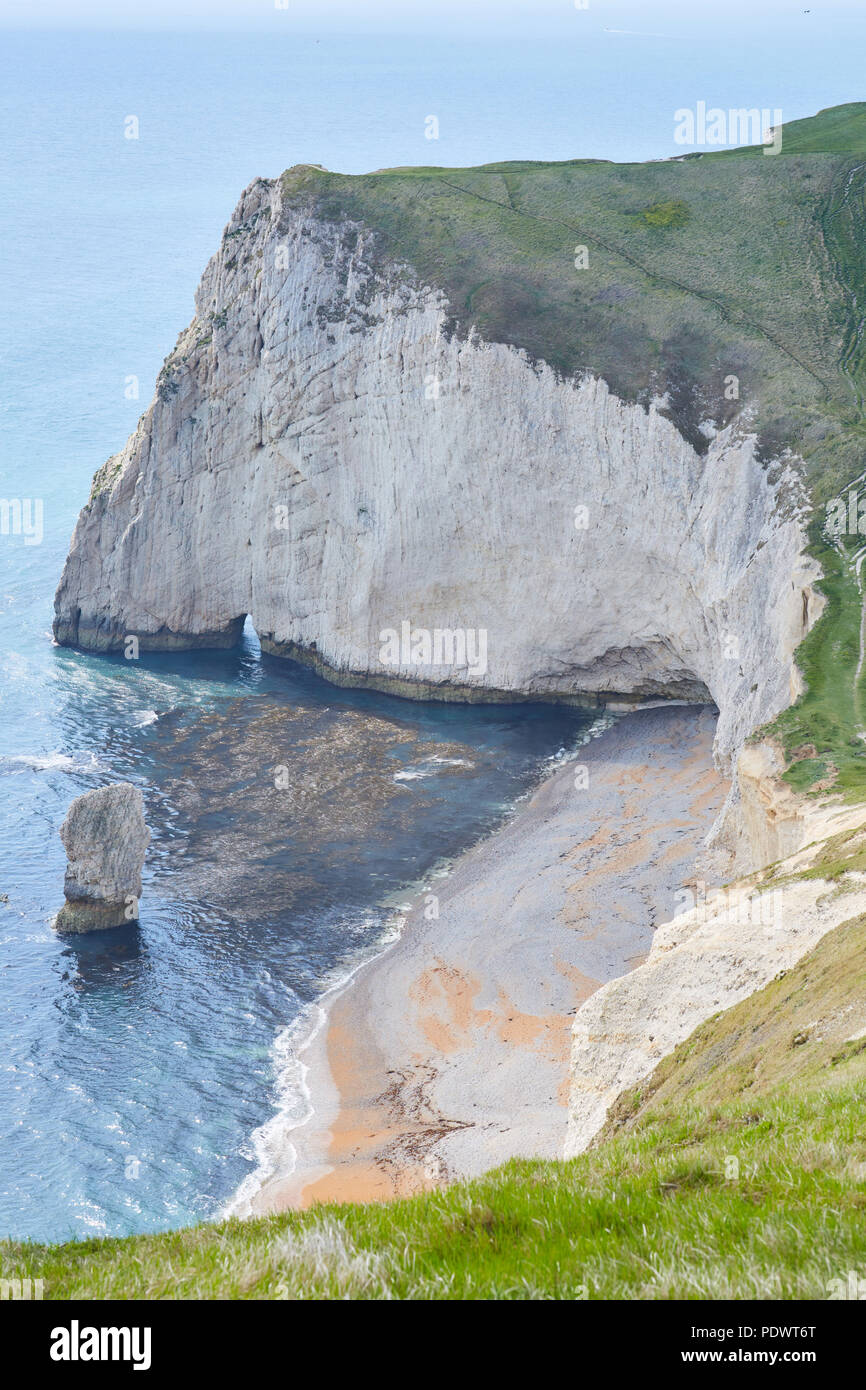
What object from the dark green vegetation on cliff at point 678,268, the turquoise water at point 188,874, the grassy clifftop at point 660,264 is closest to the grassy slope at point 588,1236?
the turquoise water at point 188,874

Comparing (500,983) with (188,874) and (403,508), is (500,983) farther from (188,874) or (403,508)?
(403,508)

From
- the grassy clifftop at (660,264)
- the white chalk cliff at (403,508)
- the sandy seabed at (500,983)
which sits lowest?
the sandy seabed at (500,983)

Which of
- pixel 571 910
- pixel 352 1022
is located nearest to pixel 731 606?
pixel 571 910

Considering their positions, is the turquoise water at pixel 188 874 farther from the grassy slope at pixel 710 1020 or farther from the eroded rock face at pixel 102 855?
the grassy slope at pixel 710 1020

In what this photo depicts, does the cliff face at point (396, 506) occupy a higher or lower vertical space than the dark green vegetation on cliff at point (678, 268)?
lower

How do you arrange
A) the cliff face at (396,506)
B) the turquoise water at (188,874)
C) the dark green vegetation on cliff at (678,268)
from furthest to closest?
the cliff face at (396,506) < the dark green vegetation on cliff at (678,268) < the turquoise water at (188,874)
